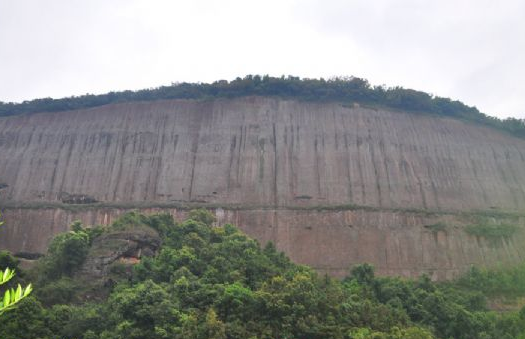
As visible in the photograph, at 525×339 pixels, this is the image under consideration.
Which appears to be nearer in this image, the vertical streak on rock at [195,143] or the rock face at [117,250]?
the rock face at [117,250]

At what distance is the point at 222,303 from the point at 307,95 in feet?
88.3

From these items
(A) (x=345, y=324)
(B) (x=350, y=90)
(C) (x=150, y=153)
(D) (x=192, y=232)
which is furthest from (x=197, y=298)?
(B) (x=350, y=90)

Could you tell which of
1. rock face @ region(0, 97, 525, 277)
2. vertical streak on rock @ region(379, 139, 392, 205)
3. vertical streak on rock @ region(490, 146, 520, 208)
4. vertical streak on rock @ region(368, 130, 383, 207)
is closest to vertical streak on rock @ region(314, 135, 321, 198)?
rock face @ region(0, 97, 525, 277)

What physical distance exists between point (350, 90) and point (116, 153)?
16.4 metres

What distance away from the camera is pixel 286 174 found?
126 ft

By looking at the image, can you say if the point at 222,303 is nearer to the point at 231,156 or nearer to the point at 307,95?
the point at 231,156

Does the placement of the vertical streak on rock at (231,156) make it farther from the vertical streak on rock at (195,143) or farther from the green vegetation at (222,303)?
the green vegetation at (222,303)

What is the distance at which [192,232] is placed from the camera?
24.2 meters

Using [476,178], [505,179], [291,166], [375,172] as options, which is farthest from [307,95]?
[505,179]

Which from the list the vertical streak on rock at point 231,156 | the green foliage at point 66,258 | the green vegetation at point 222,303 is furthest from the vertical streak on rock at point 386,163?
the green foliage at point 66,258

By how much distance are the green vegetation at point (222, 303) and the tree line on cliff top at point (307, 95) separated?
1870 cm

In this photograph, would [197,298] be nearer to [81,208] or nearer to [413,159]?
[81,208]

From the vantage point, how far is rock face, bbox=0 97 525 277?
35.7 meters

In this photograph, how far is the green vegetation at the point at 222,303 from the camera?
1683 cm
